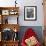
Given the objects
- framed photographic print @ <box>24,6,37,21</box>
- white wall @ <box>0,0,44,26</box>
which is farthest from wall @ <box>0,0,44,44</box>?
framed photographic print @ <box>24,6,37,21</box>

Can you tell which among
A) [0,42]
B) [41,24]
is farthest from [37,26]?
[0,42]

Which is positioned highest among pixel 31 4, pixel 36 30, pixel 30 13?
pixel 31 4

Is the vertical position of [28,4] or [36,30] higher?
[28,4]

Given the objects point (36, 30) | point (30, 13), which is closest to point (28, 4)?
point (30, 13)

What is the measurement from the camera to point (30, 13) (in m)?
6.11

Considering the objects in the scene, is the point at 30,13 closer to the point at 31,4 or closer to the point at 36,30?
the point at 31,4

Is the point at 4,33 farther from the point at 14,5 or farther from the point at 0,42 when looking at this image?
the point at 14,5

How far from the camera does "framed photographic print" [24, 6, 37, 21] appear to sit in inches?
239

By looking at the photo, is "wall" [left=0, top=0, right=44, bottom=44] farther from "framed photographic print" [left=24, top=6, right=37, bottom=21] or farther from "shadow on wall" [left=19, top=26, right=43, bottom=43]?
"framed photographic print" [left=24, top=6, right=37, bottom=21]

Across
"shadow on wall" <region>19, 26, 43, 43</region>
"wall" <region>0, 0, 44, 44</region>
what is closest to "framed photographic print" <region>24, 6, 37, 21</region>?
"wall" <region>0, 0, 44, 44</region>

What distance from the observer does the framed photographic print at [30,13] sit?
6062mm

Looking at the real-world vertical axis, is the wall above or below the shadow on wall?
above

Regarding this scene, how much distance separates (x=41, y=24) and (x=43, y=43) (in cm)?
74

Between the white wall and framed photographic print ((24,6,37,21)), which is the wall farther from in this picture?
framed photographic print ((24,6,37,21))
